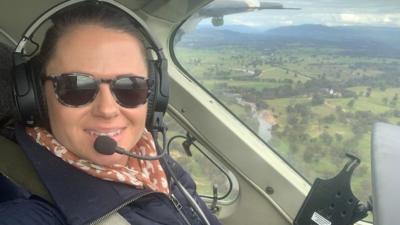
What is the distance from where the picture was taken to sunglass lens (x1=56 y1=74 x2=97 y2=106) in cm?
107

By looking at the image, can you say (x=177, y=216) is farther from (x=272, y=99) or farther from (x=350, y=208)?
Answer: (x=272, y=99)

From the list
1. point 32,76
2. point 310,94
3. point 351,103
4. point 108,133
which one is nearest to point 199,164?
point 310,94

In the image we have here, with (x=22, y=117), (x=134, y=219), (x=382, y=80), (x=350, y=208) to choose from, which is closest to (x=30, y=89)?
(x=22, y=117)

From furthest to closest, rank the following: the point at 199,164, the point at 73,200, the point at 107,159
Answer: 1. the point at 199,164
2. the point at 107,159
3. the point at 73,200

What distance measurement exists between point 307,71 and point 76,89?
1003mm

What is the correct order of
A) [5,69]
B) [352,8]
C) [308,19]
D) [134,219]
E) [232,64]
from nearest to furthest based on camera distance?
1. [134,219]
2. [5,69]
3. [352,8]
4. [308,19]
5. [232,64]

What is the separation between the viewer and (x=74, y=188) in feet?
3.40

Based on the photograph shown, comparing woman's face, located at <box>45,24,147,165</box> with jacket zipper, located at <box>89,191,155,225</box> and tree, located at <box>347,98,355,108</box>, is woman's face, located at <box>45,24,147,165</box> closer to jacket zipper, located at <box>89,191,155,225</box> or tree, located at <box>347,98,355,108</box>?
jacket zipper, located at <box>89,191,155,225</box>

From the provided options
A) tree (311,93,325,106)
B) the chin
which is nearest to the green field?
tree (311,93,325,106)

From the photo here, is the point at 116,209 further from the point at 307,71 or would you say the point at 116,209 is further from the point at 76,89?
the point at 307,71

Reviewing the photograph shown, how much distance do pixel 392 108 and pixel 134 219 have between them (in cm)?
103

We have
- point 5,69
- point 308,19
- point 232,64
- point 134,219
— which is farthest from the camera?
point 232,64

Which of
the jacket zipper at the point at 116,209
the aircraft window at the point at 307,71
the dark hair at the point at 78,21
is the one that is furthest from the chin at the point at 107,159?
the aircraft window at the point at 307,71

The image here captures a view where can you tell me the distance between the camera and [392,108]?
5.51 ft
